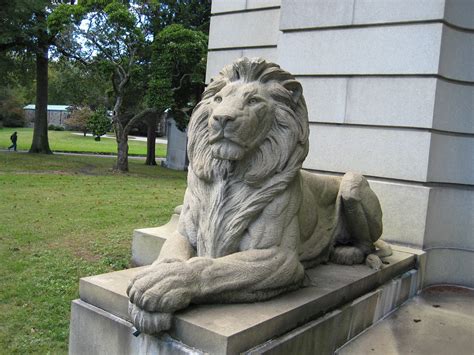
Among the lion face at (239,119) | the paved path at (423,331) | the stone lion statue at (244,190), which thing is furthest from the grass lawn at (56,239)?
the paved path at (423,331)

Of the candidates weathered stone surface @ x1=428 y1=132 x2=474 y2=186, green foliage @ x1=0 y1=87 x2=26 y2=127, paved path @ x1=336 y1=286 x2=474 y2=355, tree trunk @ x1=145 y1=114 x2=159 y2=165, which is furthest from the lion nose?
green foliage @ x1=0 y1=87 x2=26 y2=127

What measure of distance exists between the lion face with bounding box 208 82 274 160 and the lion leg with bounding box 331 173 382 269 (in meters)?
1.47

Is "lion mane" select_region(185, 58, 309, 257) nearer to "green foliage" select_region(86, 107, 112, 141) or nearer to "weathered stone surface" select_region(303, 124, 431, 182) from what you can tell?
"weathered stone surface" select_region(303, 124, 431, 182)

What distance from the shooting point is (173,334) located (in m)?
2.97

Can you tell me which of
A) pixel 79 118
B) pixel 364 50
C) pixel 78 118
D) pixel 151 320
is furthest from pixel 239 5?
pixel 78 118

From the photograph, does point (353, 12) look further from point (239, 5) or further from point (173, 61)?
point (173, 61)

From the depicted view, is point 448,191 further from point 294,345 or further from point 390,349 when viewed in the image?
point 294,345

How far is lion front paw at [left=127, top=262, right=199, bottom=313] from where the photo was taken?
2840mm

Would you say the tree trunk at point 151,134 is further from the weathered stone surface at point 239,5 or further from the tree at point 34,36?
the weathered stone surface at point 239,5

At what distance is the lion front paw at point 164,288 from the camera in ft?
9.32

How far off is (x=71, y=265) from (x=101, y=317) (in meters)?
3.45

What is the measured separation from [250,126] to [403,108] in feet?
10.8

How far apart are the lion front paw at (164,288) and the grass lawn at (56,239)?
198 centimetres

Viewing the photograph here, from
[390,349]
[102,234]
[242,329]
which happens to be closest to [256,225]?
[242,329]
